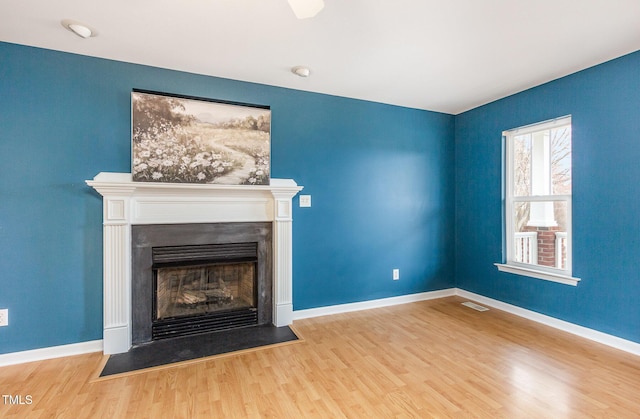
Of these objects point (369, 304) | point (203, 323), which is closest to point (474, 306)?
point (369, 304)

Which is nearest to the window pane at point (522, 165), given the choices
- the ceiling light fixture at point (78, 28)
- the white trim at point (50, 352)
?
the ceiling light fixture at point (78, 28)

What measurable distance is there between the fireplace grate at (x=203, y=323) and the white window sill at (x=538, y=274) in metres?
2.70

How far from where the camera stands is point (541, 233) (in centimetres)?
322

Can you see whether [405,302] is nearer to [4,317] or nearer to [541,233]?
[541,233]

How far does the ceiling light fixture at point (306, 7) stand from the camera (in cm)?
184

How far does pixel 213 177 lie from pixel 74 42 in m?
1.35

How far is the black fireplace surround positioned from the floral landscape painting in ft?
1.49

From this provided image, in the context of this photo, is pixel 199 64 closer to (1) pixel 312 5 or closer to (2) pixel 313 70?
(2) pixel 313 70

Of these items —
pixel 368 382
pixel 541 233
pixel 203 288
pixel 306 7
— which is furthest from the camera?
pixel 541 233

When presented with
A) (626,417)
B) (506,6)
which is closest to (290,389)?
(626,417)

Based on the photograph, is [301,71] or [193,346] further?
[301,71]

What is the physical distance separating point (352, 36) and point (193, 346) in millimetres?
2684

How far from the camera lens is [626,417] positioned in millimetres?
1708

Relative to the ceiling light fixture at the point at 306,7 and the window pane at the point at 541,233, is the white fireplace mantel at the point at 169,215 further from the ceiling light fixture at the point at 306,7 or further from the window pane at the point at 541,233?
the window pane at the point at 541,233
